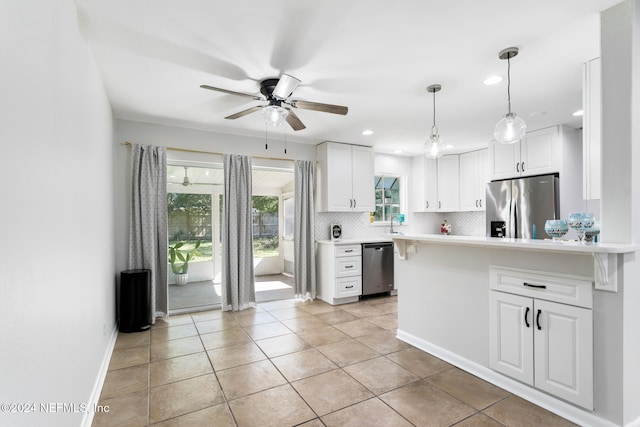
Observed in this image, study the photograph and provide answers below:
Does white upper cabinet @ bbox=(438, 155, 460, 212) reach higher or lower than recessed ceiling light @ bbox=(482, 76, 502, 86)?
lower

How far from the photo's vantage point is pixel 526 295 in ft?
7.57

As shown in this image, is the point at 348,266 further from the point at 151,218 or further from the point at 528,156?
the point at 528,156

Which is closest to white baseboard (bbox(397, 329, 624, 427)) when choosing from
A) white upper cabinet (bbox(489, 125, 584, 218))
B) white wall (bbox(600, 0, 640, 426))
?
white wall (bbox(600, 0, 640, 426))

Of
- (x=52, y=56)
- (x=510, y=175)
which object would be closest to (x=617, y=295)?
(x=52, y=56)

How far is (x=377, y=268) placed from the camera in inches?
209

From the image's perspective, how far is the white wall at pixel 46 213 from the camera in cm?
102

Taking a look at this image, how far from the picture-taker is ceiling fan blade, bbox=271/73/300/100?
2520 millimetres

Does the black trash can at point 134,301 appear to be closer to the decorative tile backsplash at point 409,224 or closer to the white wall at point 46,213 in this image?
the white wall at point 46,213

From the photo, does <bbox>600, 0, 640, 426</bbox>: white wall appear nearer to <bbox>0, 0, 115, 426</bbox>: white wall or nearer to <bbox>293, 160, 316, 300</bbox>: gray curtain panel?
<bbox>0, 0, 115, 426</bbox>: white wall

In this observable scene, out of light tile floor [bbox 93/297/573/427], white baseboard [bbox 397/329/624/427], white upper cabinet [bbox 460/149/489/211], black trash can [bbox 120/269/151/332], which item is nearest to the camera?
white baseboard [bbox 397/329/624/427]

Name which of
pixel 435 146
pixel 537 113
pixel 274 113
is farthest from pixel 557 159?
pixel 274 113

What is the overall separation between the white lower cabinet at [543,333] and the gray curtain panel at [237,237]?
10.7 ft

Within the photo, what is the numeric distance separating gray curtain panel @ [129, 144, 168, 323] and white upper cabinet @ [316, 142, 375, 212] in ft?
7.70

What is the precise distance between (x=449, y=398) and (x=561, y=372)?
2.43 ft
